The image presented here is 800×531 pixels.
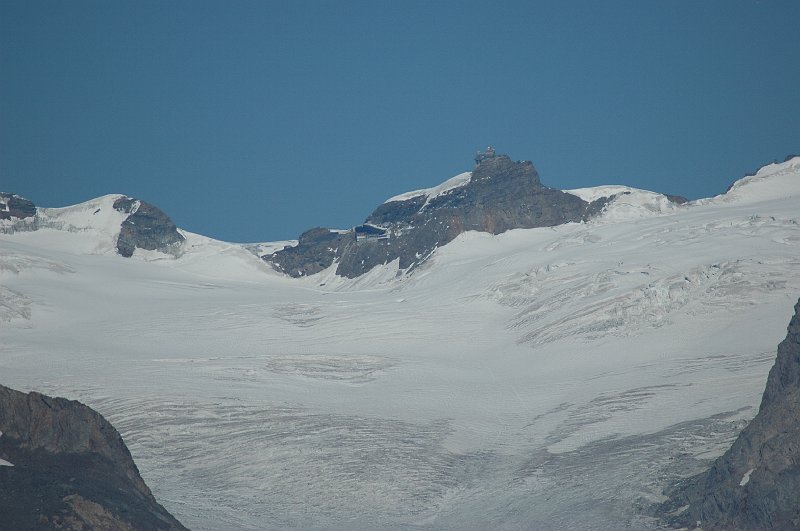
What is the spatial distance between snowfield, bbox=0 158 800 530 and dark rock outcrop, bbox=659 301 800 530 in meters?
2.96

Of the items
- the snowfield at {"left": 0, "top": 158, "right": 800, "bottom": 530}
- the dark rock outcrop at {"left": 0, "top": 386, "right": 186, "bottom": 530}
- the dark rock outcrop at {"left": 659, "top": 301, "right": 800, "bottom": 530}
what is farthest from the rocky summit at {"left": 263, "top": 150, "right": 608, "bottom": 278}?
the dark rock outcrop at {"left": 0, "top": 386, "right": 186, "bottom": 530}

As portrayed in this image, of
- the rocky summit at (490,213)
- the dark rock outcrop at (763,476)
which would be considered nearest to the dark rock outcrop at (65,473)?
the dark rock outcrop at (763,476)

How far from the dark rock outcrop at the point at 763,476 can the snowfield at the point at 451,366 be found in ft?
9.71

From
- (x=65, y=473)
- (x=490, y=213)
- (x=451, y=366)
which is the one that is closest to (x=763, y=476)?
(x=65, y=473)

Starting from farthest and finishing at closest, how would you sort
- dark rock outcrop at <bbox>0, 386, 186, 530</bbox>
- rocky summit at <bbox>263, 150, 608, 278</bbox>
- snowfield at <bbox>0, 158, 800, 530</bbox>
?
rocky summit at <bbox>263, 150, 608, 278</bbox>, snowfield at <bbox>0, 158, 800, 530</bbox>, dark rock outcrop at <bbox>0, 386, 186, 530</bbox>

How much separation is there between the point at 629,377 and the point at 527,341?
24.2 meters

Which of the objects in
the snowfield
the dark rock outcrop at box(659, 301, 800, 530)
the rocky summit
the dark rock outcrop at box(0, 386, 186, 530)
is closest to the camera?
the dark rock outcrop at box(0, 386, 186, 530)

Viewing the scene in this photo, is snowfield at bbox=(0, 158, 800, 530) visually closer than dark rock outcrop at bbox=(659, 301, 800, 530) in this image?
No

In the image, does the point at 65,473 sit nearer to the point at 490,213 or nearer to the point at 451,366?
the point at 451,366

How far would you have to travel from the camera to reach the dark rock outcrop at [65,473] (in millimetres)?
41156

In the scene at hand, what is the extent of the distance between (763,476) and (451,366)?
2373 inches

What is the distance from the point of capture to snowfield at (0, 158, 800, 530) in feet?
222

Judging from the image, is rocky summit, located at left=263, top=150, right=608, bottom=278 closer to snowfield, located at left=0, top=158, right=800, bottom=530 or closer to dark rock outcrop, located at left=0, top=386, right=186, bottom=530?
snowfield, located at left=0, top=158, right=800, bottom=530

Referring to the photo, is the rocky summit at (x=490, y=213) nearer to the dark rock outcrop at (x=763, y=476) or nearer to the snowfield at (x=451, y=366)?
the snowfield at (x=451, y=366)
